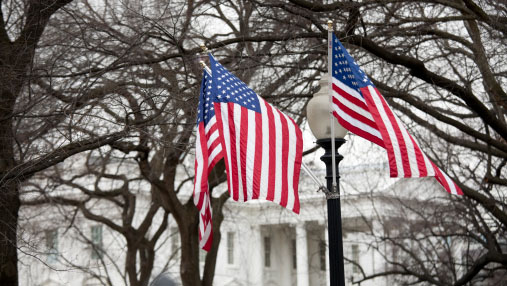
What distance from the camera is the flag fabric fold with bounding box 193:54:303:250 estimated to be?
8211 millimetres

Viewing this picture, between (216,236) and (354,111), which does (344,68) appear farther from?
(216,236)

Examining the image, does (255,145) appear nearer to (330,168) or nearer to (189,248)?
(330,168)

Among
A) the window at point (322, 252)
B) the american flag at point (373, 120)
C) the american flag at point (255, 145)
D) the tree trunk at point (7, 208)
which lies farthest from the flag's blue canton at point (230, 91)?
→ the window at point (322, 252)

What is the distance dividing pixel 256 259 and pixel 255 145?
42.6m

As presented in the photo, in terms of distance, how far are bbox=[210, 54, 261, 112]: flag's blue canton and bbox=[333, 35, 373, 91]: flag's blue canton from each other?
922 mm

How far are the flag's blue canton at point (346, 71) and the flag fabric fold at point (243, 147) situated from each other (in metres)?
0.74

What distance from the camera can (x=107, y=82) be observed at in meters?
12.1

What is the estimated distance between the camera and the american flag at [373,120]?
27.5ft

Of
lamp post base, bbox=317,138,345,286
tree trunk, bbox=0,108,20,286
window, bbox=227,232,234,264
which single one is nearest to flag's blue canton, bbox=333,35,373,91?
lamp post base, bbox=317,138,345,286

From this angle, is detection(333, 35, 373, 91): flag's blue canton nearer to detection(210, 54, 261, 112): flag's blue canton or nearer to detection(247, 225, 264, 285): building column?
detection(210, 54, 261, 112): flag's blue canton

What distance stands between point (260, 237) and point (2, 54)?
131ft

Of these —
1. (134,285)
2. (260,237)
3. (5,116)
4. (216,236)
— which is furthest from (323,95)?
(260,237)

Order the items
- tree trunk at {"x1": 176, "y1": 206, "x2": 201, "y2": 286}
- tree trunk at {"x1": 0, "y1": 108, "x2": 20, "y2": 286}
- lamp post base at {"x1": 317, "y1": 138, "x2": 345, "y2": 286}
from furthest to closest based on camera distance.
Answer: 1. tree trunk at {"x1": 176, "y1": 206, "x2": 201, "y2": 286}
2. tree trunk at {"x1": 0, "y1": 108, "x2": 20, "y2": 286}
3. lamp post base at {"x1": 317, "y1": 138, "x2": 345, "y2": 286}

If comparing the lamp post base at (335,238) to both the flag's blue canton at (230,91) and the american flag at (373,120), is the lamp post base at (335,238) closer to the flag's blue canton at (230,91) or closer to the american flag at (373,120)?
the american flag at (373,120)
